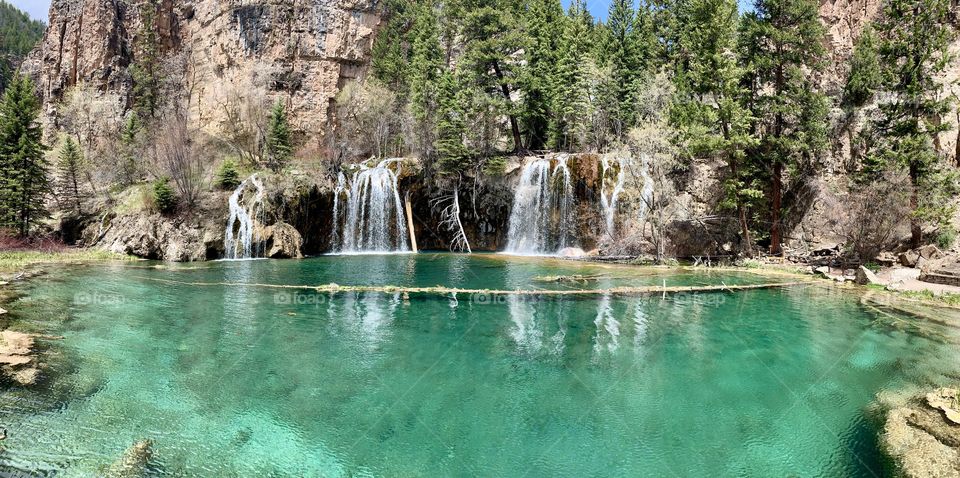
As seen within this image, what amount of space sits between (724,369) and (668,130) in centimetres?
1790

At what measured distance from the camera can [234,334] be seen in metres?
12.1

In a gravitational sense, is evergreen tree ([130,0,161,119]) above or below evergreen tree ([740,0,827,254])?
above

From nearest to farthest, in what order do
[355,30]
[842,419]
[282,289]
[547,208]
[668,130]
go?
[842,419] < [282,289] < [668,130] < [547,208] < [355,30]

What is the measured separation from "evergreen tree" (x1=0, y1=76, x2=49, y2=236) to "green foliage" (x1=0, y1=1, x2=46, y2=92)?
37262mm

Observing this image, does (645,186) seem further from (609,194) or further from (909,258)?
(909,258)

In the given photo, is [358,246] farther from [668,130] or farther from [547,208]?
[668,130]

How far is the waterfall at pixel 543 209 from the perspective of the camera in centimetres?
3259

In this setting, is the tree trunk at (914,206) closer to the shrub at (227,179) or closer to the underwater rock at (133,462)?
the underwater rock at (133,462)

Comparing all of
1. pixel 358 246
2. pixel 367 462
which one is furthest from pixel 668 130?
pixel 367 462

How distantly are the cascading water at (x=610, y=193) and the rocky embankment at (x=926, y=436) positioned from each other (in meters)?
22.1

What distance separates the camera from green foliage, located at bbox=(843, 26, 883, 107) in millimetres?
26164

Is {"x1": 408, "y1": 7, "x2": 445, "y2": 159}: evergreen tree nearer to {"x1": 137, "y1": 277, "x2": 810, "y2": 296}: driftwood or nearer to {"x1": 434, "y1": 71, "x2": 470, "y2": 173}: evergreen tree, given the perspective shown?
{"x1": 434, "y1": 71, "x2": 470, "y2": 173}: evergreen tree

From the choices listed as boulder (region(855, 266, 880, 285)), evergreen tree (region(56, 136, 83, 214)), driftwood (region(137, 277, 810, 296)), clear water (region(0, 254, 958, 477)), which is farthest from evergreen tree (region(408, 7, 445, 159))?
boulder (region(855, 266, 880, 285))

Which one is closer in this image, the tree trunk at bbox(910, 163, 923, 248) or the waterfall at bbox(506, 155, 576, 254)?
the tree trunk at bbox(910, 163, 923, 248)
